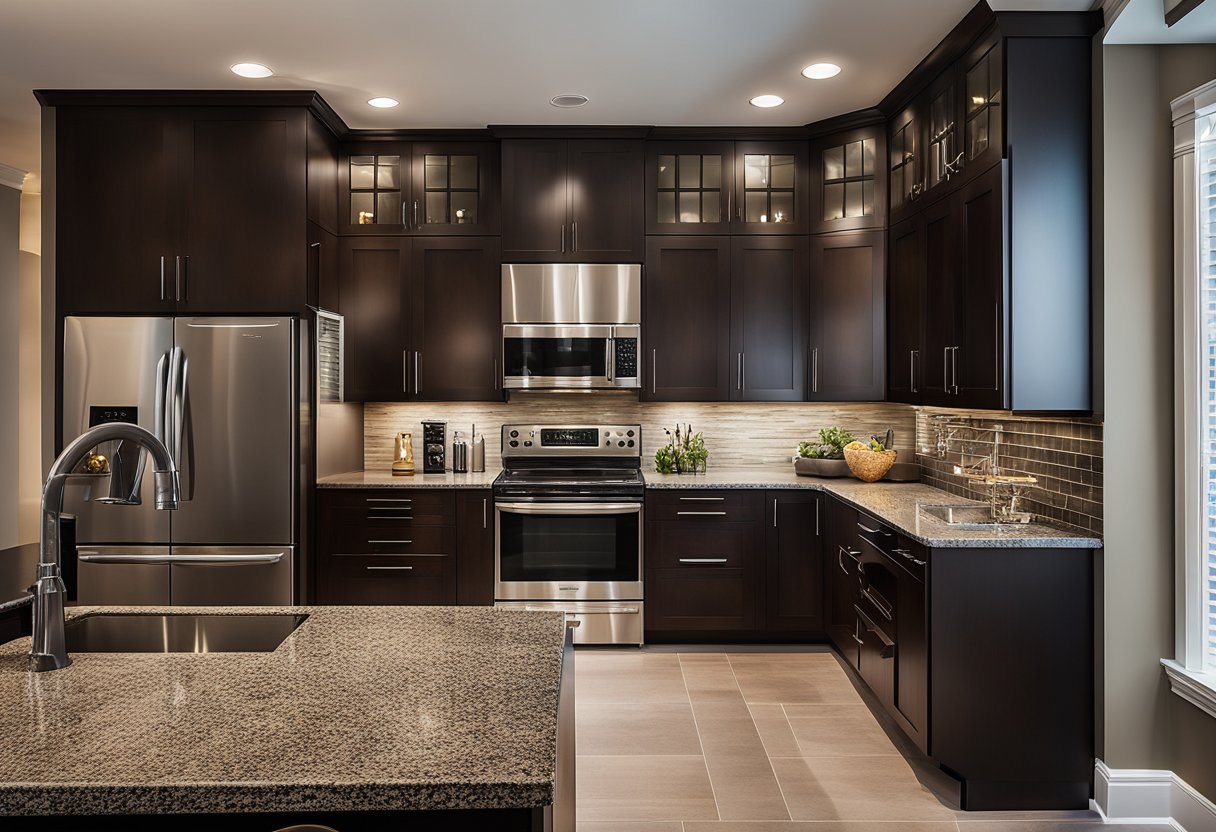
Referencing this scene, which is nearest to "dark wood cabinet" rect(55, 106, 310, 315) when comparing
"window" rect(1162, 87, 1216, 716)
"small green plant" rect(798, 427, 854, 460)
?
"small green plant" rect(798, 427, 854, 460)

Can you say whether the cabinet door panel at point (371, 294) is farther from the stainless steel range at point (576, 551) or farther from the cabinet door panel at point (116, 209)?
the stainless steel range at point (576, 551)

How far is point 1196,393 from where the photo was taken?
2.61 m

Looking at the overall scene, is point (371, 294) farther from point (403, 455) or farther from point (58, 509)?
point (58, 509)

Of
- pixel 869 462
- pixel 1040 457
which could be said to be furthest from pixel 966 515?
pixel 869 462

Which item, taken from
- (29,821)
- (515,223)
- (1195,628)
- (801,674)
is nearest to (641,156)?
(515,223)

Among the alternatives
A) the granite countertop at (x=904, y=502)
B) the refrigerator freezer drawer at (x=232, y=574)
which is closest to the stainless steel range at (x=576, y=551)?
the granite countertop at (x=904, y=502)

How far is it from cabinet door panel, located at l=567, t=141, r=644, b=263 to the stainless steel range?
1.28m

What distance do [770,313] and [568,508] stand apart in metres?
1.55

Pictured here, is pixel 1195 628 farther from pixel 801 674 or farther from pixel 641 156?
pixel 641 156

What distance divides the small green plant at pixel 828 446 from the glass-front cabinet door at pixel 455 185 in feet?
7.10

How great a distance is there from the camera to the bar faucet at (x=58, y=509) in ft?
4.42

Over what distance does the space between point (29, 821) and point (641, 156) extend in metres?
4.06

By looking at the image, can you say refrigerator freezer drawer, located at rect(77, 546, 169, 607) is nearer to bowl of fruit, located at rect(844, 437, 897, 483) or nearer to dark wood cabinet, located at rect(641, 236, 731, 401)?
Result: dark wood cabinet, located at rect(641, 236, 731, 401)

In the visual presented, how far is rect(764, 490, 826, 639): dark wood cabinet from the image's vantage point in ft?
14.1
